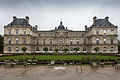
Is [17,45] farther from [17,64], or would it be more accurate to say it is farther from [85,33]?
[85,33]

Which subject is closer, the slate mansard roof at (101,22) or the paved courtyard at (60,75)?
the paved courtyard at (60,75)

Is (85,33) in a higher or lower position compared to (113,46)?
higher

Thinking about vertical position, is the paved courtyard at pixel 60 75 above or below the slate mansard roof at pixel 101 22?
below

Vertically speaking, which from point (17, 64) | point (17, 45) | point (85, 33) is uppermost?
point (85, 33)

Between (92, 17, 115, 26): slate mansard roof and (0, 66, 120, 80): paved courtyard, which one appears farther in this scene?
(92, 17, 115, 26): slate mansard roof

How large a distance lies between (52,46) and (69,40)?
7.50m

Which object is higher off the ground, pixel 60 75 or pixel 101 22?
pixel 101 22

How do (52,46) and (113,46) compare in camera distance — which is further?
(52,46)

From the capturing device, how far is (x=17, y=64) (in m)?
12.8

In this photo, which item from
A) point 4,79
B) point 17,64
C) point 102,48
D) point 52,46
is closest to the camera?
point 4,79

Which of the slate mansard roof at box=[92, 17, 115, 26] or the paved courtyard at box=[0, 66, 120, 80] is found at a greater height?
the slate mansard roof at box=[92, 17, 115, 26]

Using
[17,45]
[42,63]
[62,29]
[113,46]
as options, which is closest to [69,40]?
[62,29]

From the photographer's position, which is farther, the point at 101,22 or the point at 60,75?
the point at 101,22

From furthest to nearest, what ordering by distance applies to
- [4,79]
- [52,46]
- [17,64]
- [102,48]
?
[52,46]
[102,48]
[17,64]
[4,79]
